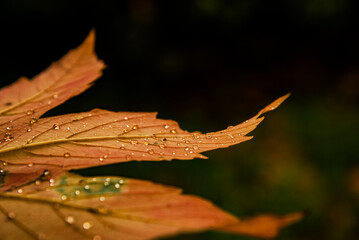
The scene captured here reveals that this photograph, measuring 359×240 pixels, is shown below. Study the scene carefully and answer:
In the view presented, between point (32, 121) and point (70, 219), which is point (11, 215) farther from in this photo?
point (32, 121)

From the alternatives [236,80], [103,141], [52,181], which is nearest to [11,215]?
[52,181]

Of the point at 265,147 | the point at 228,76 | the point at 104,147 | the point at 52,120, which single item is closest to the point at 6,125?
the point at 52,120

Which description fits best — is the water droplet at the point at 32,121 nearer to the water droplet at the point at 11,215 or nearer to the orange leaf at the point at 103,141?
the orange leaf at the point at 103,141

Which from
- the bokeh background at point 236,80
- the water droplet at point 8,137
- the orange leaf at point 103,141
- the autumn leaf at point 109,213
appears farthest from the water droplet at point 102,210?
the bokeh background at point 236,80

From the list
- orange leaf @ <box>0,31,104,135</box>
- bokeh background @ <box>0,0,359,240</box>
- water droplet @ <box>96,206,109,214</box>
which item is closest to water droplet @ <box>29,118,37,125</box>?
orange leaf @ <box>0,31,104,135</box>

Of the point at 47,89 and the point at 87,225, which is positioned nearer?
the point at 87,225

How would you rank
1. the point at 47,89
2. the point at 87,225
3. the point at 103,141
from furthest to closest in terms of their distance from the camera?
the point at 47,89 < the point at 103,141 < the point at 87,225

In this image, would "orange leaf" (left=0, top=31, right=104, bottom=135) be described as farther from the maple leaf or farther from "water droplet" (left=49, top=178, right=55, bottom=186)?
"water droplet" (left=49, top=178, right=55, bottom=186)

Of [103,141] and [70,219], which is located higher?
[103,141]
